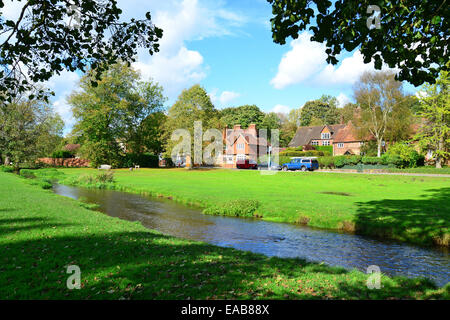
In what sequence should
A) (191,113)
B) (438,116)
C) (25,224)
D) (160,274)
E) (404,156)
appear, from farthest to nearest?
(191,113), (404,156), (438,116), (25,224), (160,274)

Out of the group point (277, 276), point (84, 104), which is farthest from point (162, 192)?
point (84, 104)

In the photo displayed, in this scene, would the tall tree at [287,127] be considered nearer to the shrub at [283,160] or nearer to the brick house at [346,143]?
the brick house at [346,143]

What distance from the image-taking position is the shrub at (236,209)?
64.2ft

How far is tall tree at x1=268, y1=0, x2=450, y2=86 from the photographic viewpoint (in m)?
7.00

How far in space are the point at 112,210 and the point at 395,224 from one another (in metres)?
17.1

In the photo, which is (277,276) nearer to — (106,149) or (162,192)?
(162,192)

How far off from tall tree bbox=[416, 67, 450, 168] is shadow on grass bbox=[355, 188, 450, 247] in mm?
34832

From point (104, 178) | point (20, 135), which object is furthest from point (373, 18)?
point (20, 135)

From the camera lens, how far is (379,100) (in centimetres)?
6125

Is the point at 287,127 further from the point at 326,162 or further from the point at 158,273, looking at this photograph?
the point at 158,273

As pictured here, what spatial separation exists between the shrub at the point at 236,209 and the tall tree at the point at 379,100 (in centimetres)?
4960

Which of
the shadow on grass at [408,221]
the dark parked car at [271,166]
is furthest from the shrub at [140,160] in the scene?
the shadow on grass at [408,221]

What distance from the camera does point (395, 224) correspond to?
14.8 m

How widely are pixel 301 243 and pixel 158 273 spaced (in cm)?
785
